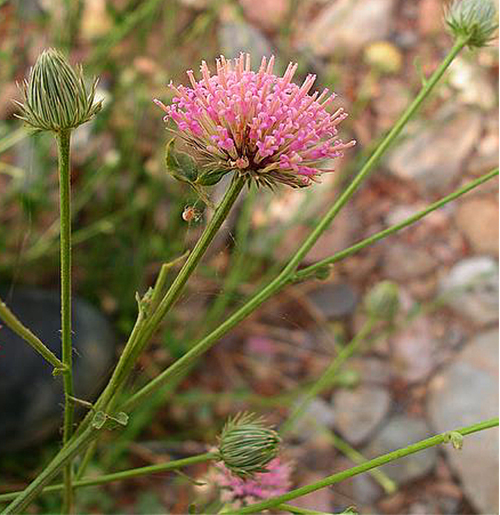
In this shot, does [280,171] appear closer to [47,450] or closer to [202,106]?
[202,106]

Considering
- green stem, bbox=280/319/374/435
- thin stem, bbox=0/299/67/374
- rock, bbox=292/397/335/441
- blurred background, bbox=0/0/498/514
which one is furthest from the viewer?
rock, bbox=292/397/335/441

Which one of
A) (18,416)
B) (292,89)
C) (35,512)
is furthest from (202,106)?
(35,512)

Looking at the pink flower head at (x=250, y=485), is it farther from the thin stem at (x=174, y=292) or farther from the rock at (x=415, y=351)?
the rock at (x=415, y=351)

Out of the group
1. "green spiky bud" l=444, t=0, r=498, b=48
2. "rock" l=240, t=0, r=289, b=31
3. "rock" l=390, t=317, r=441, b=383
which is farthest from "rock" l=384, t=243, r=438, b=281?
"green spiky bud" l=444, t=0, r=498, b=48

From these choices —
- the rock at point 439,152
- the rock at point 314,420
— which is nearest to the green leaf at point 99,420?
the rock at point 314,420

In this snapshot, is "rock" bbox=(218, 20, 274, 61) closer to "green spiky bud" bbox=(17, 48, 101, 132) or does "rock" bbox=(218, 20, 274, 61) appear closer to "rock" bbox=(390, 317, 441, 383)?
"rock" bbox=(390, 317, 441, 383)

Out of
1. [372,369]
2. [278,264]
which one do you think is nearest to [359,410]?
[372,369]
